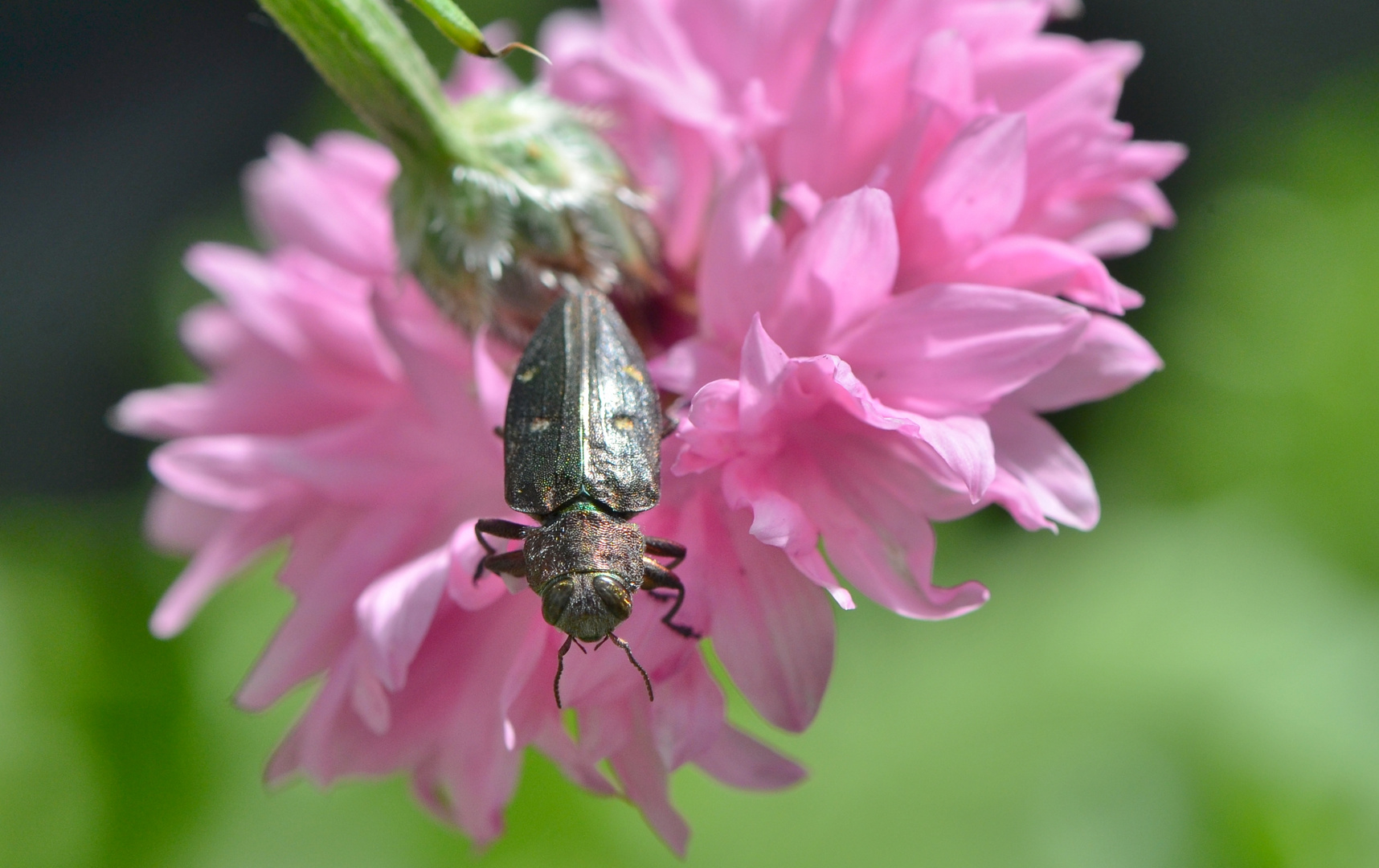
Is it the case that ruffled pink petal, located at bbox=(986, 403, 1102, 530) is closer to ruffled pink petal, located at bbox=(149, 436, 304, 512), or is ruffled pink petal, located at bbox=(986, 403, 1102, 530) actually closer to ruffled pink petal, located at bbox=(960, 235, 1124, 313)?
ruffled pink petal, located at bbox=(960, 235, 1124, 313)

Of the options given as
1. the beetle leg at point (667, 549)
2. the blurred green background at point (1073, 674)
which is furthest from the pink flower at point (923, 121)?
the blurred green background at point (1073, 674)

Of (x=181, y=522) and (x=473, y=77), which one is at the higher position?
(x=473, y=77)

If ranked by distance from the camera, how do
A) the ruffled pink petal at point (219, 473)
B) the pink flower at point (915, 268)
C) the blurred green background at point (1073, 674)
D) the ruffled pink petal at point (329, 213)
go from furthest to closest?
the blurred green background at point (1073, 674) → the ruffled pink petal at point (329, 213) → the ruffled pink petal at point (219, 473) → the pink flower at point (915, 268)

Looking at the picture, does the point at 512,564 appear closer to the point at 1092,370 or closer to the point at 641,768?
the point at 641,768

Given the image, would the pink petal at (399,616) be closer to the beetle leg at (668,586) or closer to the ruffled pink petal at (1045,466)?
the beetle leg at (668,586)

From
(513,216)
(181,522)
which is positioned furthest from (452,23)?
(181,522)

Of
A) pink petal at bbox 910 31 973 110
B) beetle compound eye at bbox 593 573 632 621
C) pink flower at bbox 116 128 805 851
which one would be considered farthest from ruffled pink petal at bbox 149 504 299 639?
pink petal at bbox 910 31 973 110

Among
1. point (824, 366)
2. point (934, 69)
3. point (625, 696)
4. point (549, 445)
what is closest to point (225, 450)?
point (549, 445)
